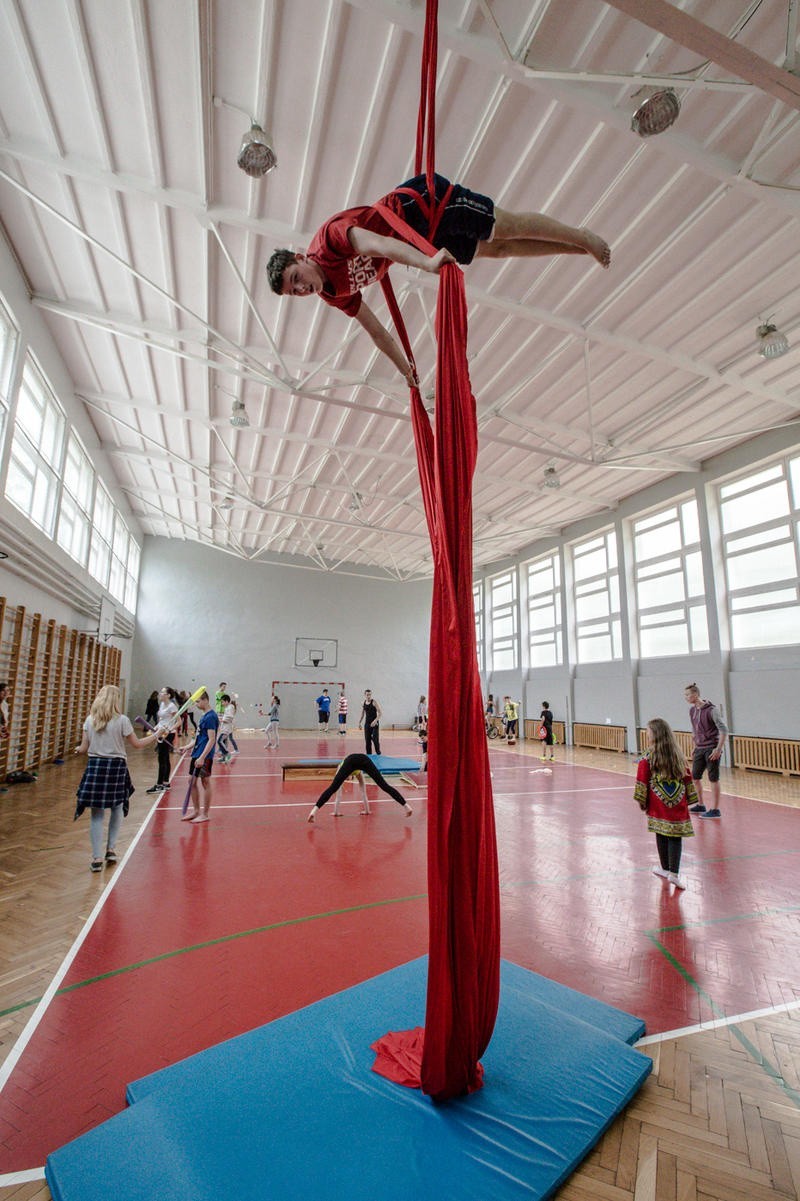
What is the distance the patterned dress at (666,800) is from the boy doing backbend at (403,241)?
3692mm

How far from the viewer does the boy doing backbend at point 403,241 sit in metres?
2.46

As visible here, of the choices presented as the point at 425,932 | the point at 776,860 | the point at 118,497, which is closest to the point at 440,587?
the point at 425,932

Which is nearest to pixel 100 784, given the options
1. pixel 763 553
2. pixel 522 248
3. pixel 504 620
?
pixel 522 248

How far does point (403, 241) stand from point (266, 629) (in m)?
19.6

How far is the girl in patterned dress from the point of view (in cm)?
434

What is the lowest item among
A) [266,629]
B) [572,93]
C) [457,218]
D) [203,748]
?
[203,748]

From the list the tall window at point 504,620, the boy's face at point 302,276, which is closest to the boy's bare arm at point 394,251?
the boy's face at point 302,276

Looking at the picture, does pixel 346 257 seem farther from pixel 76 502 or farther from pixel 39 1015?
pixel 76 502

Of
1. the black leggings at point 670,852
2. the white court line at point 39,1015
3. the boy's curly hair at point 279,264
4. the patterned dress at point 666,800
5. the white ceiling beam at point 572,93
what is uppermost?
the white ceiling beam at point 572,93

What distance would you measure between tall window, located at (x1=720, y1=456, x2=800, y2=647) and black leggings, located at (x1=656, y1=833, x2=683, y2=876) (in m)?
8.86

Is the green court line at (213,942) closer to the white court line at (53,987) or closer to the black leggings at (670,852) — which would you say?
the white court line at (53,987)

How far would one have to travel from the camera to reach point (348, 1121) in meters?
1.92

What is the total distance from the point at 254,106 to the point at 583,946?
26.2ft

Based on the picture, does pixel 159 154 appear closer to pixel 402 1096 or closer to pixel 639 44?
pixel 639 44
